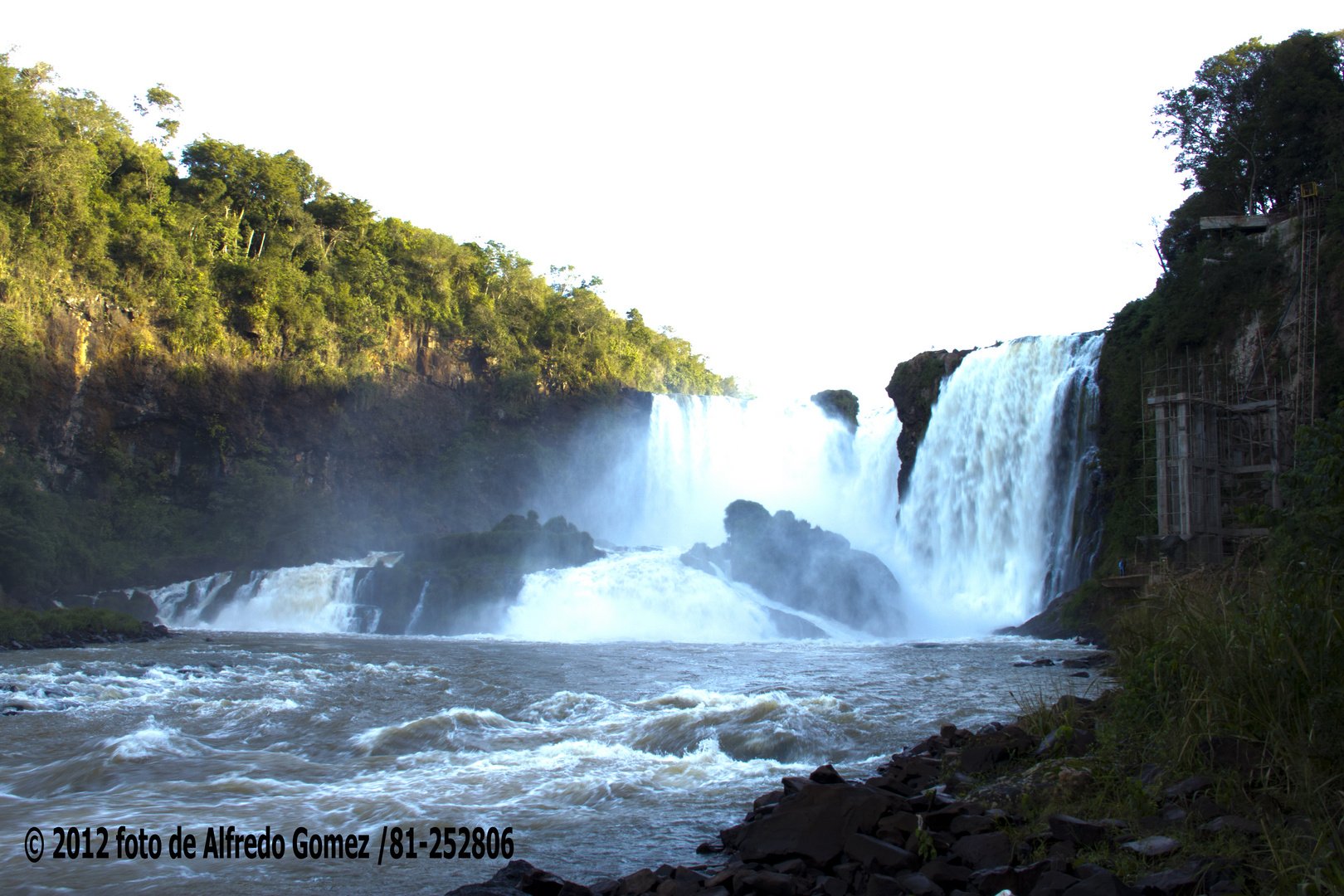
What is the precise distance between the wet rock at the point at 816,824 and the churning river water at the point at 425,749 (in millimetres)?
672

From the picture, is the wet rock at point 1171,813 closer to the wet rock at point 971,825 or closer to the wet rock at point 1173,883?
the wet rock at point 1173,883

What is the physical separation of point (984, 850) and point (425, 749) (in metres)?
6.78

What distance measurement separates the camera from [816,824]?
571 cm

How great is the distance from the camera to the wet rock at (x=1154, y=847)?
4727 millimetres

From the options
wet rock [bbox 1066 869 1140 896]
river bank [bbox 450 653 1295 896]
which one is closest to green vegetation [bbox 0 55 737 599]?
river bank [bbox 450 653 1295 896]

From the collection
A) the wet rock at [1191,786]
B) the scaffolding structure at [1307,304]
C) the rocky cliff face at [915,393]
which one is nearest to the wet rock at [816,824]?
the wet rock at [1191,786]

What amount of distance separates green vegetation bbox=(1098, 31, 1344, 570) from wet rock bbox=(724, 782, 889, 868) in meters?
21.1

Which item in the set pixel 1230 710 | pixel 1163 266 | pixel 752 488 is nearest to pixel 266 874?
pixel 1230 710

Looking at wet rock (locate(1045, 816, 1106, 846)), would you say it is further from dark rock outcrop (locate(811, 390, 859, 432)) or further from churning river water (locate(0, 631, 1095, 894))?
dark rock outcrop (locate(811, 390, 859, 432))

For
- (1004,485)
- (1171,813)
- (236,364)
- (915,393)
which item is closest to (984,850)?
(1171,813)

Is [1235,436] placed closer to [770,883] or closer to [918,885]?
[918,885]

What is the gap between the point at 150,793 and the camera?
7.89m

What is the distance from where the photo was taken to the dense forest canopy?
3347cm

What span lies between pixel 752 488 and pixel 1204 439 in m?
25.9
